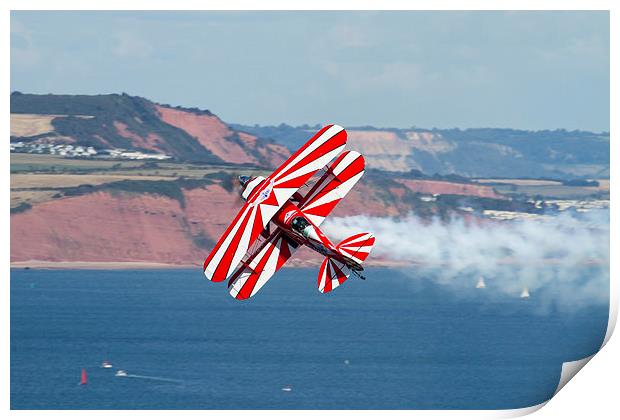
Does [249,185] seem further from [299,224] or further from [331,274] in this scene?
[331,274]

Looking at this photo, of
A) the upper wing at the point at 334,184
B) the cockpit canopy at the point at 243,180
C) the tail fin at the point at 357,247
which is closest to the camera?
the tail fin at the point at 357,247

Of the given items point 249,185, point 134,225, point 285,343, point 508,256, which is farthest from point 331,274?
point 134,225

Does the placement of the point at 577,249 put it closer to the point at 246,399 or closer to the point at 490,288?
the point at 490,288

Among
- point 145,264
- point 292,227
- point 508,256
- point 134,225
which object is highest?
point 134,225

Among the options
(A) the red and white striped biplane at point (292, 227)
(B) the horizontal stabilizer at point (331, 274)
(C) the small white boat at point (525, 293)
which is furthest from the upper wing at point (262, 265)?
(C) the small white boat at point (525, 293)

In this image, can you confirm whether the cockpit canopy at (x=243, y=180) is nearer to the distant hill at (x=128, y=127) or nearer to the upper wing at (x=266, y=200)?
the upper wing at (x=266, y=200)

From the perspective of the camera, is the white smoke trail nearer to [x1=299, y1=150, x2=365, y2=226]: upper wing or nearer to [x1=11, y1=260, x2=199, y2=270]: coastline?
[x1=11, y1=260, x2=199, y2=270]: coastline
